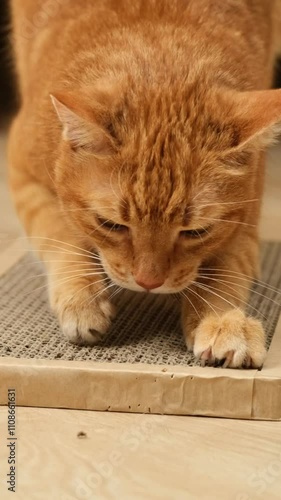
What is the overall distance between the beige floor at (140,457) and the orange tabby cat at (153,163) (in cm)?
16

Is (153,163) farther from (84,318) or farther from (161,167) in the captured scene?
(84,318)

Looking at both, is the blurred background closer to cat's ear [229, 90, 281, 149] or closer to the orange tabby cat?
the orange tabby cat

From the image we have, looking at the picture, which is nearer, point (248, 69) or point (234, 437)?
point (234, 437)

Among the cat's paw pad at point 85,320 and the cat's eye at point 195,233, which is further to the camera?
the cat's paw pad at point 85,320

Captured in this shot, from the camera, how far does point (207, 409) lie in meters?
1.56

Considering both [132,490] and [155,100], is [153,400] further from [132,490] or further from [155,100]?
[155,100]

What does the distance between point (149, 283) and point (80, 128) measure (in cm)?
32

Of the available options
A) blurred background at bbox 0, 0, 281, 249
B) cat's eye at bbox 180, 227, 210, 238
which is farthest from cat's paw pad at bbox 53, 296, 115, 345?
blurred background at bbox 0, 0, 281, 249

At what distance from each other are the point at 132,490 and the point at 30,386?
0.34 metres

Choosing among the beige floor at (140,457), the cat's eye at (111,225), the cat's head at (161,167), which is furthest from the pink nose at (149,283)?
the beige floor at (140,457)

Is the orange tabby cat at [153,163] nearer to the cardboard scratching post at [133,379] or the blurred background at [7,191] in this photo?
the cardboard scratching post at [133,379]

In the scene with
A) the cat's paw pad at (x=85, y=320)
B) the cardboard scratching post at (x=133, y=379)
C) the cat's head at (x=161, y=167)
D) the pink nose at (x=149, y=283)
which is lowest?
the cardboard scratching post at (x=133, y=379)

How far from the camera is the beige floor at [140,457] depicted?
133cm

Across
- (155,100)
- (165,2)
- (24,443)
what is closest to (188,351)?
(24,443)
